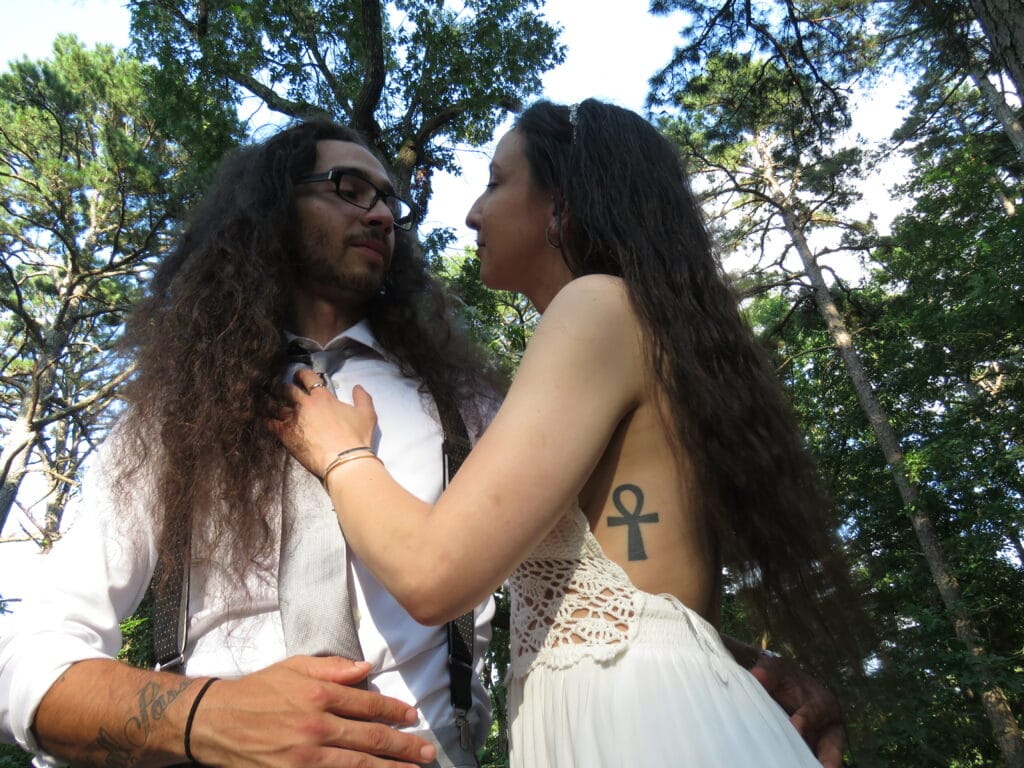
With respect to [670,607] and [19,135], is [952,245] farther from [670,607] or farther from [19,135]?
[19,135]

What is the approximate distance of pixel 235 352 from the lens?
180cm

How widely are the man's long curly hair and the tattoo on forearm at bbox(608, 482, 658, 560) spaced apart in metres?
0.76

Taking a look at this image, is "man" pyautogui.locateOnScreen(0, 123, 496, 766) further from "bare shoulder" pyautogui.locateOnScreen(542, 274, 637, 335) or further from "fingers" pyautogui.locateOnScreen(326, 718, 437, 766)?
"bare shoulder" pyautogui.locateOnScreen(542, 274, 637, 335)

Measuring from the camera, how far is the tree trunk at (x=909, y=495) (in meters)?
9.35

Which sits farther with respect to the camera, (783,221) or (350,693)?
(783,221)

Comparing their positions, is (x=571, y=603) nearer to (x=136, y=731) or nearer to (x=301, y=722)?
(x=301, y=722)

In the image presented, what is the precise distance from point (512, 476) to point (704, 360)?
57 centimetres

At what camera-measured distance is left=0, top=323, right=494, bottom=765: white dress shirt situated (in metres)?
1.28

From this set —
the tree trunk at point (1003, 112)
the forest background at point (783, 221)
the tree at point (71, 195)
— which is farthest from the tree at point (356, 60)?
the tree trunk at point (1003, 112)

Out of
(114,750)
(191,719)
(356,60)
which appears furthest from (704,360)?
(356,60)

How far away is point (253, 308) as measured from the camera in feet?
6.32

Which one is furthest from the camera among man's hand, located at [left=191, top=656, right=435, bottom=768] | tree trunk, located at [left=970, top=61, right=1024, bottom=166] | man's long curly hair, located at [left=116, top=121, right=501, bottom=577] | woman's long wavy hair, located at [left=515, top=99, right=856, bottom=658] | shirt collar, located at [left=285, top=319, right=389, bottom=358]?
tree trunk, located at [left=970, top=61, right=1024, bottom=166]

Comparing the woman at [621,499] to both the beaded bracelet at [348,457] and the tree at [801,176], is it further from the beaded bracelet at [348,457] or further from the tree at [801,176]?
the tree at [801,176]

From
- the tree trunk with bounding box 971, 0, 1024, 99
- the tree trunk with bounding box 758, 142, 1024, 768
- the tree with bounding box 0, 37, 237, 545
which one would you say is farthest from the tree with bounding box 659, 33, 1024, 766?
the tree with bounding box 0, 37, 237, 545
